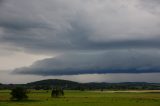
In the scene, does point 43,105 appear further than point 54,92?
No

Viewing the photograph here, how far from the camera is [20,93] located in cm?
11906

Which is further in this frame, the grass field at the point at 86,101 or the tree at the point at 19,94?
the tree at the point at 19,94

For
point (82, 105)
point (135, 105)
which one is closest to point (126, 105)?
point (135, 105)

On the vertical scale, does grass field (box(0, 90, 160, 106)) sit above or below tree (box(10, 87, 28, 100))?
below

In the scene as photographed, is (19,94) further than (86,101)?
Yes

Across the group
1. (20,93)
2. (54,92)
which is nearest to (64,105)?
(20,93)

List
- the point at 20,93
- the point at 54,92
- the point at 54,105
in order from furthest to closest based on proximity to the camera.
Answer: the point at 54,92 < the point at 20,93 < the point at 54,105

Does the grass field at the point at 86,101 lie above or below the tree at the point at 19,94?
below

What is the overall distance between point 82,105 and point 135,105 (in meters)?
12.5

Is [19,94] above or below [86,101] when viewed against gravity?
above

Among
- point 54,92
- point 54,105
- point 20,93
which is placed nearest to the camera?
point 54,105

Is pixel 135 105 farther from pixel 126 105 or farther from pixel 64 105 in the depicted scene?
pixel 64 105

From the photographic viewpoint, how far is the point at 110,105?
273ft

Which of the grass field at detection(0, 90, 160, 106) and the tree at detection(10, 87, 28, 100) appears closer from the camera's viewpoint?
the grass field at detection(0, 90, 160, 106)
